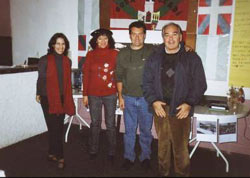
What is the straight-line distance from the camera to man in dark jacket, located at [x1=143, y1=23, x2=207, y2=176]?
226cm

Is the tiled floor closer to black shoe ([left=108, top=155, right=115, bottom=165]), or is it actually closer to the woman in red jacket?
black shoe ([left=108, top=155, right=115, bottom=165])

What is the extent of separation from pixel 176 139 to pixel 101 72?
0.99 metres

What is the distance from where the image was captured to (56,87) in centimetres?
271

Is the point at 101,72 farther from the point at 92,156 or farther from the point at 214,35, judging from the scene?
the point at 214,35

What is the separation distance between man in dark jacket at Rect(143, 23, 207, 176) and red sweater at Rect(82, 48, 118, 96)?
18.2 inches

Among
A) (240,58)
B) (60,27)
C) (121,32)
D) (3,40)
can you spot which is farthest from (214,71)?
(3,40)

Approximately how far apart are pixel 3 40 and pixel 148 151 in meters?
3.35

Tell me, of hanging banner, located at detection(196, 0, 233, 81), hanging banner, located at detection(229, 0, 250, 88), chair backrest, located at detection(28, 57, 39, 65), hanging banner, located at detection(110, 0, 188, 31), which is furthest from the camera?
chair backrest, located at detection(28, 57, 39, 65)

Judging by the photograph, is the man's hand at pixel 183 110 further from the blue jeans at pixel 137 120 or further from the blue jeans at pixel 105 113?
the blue jeans at pixel 105 113

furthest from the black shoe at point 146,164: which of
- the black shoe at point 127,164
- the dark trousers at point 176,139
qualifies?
the dark trousers at point 176,139

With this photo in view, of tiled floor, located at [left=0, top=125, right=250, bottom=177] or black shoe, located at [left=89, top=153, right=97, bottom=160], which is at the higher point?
black shoe, located at [left=89, top=153, right=97, bottom=160]

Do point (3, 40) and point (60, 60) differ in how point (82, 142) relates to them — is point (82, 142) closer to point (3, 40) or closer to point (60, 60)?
point (60, 60)

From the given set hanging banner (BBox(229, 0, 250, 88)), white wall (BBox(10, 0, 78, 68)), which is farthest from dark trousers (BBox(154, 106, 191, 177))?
white wall (BBox(10, 0, 78, 68))

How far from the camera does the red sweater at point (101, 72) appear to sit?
2736 mm
